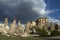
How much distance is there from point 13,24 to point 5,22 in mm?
3455

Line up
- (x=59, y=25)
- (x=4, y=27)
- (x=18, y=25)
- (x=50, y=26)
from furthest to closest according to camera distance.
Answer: (x=50, y=26)
(x=59, y=25)
(x=18, y=25)
(x=4, y=27)

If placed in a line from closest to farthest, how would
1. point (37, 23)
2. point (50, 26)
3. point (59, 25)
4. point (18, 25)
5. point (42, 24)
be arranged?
point (18, 25) < point (59, 25) < point (50, 26) < point (42, 24) < point (37, 23)

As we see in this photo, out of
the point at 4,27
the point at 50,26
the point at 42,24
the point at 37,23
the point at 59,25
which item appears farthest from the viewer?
the point at 37,23

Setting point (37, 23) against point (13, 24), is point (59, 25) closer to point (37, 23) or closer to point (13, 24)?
point (13, 24)

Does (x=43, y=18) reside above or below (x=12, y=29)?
above

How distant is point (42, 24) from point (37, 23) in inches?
370

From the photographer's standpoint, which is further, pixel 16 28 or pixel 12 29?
pixel 16 28

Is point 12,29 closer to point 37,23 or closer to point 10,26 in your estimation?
point 10,26

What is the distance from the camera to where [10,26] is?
64.8 meters

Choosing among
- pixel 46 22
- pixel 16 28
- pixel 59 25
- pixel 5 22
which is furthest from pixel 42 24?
pixel 5 22

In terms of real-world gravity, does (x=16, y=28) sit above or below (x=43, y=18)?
below

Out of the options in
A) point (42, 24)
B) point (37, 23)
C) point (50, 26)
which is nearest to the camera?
point (50, 26)

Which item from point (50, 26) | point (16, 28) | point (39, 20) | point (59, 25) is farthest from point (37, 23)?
point (16, 28)

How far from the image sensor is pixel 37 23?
140 meters
